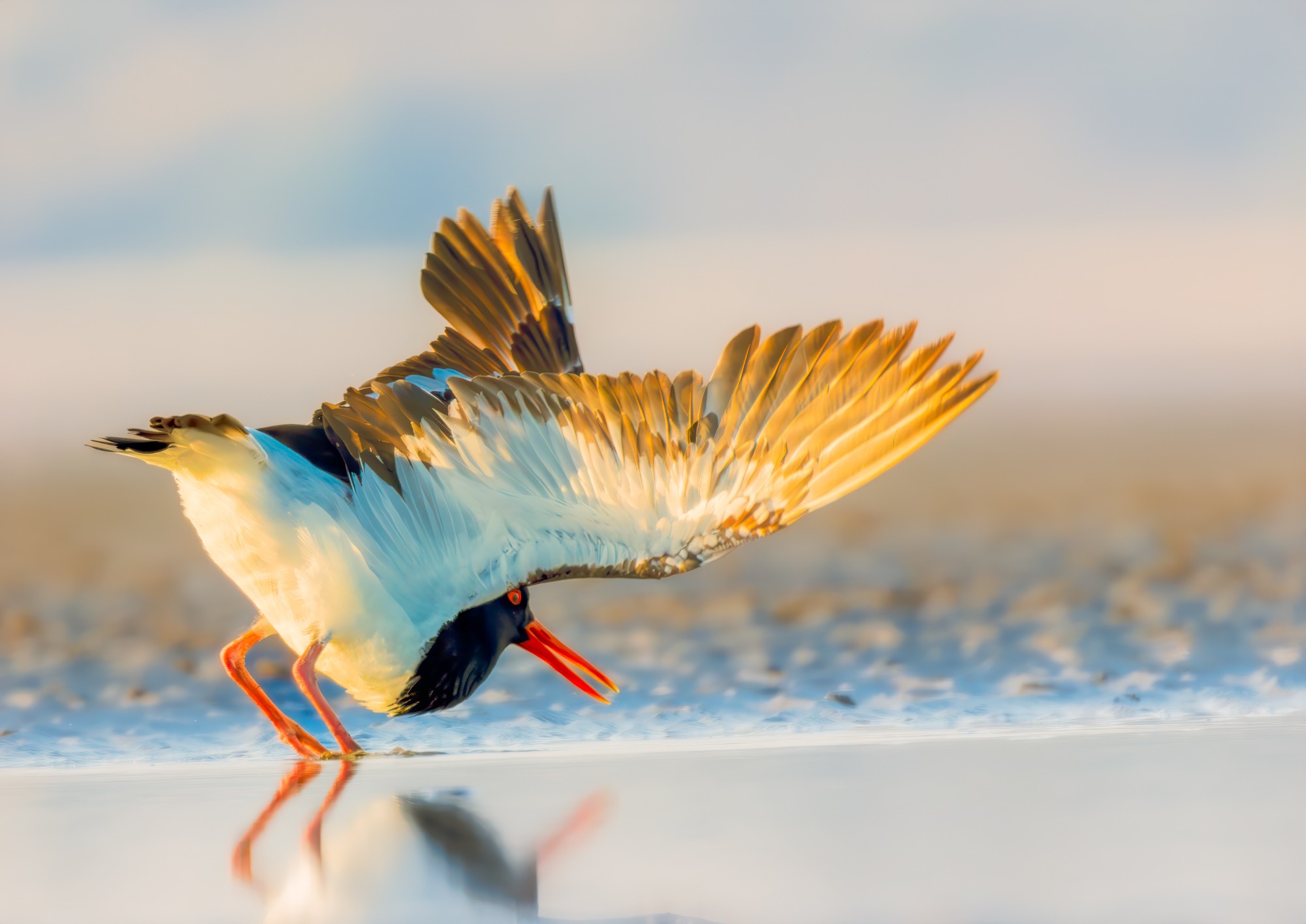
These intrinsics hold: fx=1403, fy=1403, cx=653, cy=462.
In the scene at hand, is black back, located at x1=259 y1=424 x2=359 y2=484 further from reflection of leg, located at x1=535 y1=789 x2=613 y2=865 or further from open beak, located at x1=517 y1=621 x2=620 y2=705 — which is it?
reflection of leg, located at x1=535 y1=789 x2=613 y2=865

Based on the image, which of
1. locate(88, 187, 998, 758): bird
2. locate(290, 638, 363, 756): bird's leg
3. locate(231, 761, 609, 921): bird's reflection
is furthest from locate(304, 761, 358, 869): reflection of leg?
locate(88, 187, 998, 758): bird

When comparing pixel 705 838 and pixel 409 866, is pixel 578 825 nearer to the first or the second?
pixel 705 838

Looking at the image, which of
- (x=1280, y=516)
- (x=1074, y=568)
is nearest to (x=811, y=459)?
(x=1074, y=568)

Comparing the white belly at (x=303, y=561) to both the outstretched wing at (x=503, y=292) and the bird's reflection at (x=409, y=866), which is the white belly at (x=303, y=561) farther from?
the outstretched wing at (x=503, y=292)

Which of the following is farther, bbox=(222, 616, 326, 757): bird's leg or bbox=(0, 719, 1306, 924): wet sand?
bbox=(222, 616, 326, 757): bird's leg

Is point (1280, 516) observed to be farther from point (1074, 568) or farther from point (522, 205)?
point (522, 205)

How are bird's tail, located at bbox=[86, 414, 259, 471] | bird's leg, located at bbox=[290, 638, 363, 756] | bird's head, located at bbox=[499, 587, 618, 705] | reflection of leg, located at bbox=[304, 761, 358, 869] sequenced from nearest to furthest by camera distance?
1. reflection of leg, located at bbox=[304, 761, 358, 869]
2. bird's tail, located at bbox=[86, 414, 259, 471]
3. bird's leg, located at bbox=[290, 638, 363, 756]
4. bird's head, located at bbox=[499, 587, 618, 705]

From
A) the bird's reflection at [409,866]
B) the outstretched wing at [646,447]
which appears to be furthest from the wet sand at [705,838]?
the outstretched wing at [646,447]
